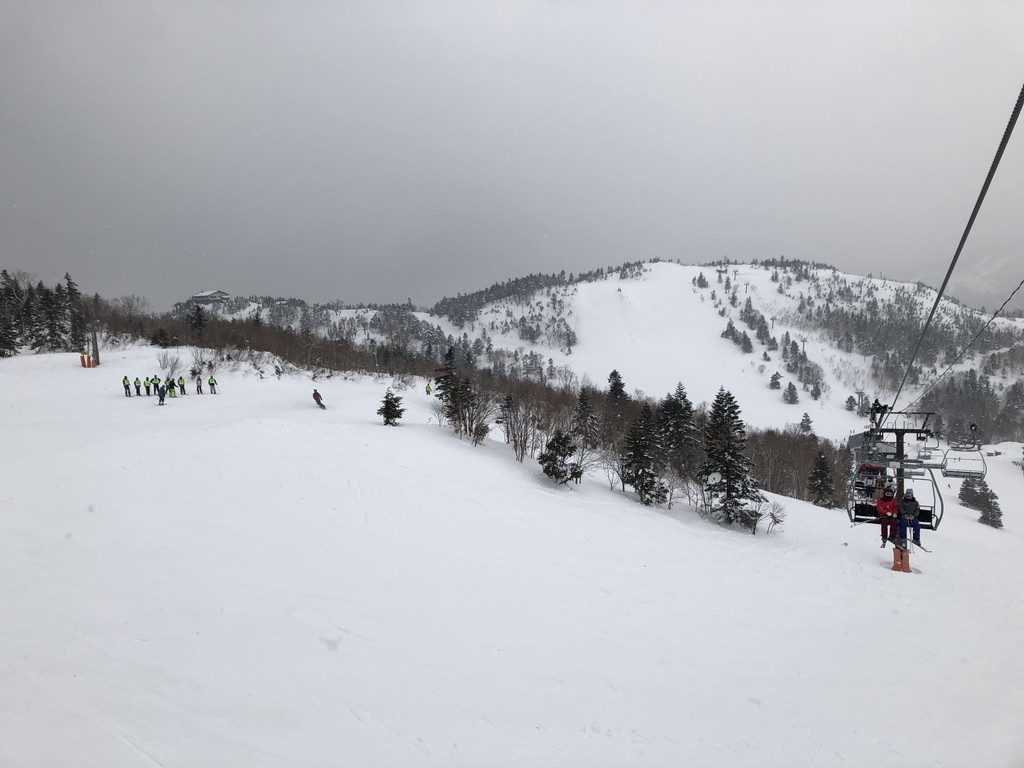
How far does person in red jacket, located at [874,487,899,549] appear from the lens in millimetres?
14062

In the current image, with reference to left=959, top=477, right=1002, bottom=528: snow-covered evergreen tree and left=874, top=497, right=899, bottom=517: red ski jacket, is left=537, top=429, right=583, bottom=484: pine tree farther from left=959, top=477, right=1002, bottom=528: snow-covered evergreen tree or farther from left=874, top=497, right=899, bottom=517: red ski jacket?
left=959, top=477, right=1002, bottom=528: snow-covered evergreen tree

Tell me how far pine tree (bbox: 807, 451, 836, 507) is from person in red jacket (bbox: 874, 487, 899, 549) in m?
37.8

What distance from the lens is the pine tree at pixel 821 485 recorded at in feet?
151

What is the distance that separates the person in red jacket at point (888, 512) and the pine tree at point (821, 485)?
1487 inches

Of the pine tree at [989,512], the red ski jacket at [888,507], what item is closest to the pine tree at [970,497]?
the pine tree at [989,512]

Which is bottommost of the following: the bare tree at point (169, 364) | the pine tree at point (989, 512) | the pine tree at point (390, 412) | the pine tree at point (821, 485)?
the pine tree at point (989, 512)

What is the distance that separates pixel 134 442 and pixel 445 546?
14940 mm


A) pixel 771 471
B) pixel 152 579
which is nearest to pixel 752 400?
pixel 771 471

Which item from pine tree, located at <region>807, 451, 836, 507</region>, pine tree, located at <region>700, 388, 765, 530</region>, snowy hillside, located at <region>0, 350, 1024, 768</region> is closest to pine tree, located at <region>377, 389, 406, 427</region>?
snowy hillside, located at <region>0, 350, 1024, 768</region>

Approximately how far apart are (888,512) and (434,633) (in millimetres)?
15099

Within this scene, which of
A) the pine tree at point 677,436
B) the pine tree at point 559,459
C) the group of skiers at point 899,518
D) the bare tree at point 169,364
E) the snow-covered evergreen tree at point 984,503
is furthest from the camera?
the snow-covered evergreen tree at point 984,503

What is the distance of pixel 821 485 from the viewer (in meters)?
46.1

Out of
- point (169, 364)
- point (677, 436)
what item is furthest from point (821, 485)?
point (169, 364)

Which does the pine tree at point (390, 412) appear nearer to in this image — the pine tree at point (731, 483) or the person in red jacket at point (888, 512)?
the pine tree at point (731, 483)
